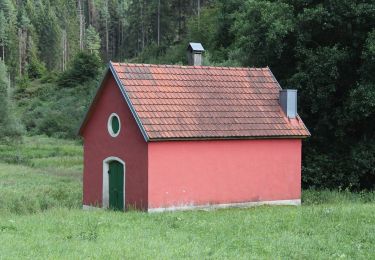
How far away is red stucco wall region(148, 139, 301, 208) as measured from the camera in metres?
20.1

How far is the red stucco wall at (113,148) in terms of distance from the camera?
20.3 meters

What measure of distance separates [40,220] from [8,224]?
1.06 metres

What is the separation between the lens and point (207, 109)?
21781 mm

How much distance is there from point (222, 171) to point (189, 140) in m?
1.70

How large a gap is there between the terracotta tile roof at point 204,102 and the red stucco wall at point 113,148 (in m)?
0.66

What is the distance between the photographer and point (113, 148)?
21.8m

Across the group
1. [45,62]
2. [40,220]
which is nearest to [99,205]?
[40,220]

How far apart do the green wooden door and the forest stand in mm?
9195

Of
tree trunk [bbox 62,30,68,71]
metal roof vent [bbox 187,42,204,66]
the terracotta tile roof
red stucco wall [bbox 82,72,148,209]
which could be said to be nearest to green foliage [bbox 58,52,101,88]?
tree trunk [bbox 62,30,68,71]

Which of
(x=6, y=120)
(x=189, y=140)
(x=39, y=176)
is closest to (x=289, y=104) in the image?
(x=189, y=140)

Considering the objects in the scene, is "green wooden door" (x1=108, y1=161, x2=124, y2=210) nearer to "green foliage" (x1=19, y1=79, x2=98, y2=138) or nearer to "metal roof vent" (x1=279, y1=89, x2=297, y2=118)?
"metal roof vent" (x1=279, y1=89, x2=297, y2=118)

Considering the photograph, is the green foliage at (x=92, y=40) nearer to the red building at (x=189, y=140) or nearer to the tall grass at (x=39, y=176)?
the tall grass at (x=39, y=176)

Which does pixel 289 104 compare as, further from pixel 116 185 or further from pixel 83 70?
pixel 83 70

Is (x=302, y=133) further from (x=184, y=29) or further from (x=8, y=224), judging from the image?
(x=184, y=29)
